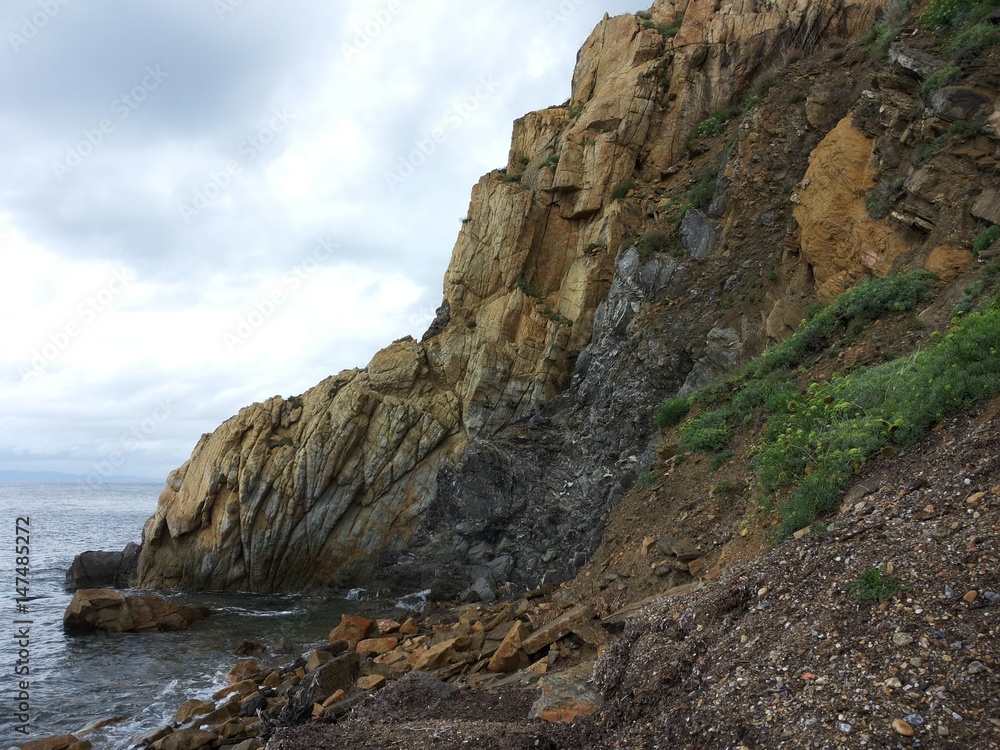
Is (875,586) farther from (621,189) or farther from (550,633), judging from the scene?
(621,189)

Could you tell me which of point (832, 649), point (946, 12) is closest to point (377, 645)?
point (832, 649)

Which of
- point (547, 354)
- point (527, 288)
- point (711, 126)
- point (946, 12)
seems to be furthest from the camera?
point (527, 288)

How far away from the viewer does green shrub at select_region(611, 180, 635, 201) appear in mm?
23609

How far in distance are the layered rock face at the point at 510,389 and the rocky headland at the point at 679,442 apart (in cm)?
12

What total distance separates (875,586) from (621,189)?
67.2 feet

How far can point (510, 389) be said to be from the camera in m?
23.2

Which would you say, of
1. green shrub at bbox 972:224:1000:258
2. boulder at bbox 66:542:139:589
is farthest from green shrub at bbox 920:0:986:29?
boulder at bbox 66:542:139:589

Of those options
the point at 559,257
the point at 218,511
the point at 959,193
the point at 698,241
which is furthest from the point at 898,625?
the point at 218,511

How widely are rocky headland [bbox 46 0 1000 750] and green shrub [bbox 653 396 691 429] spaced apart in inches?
4.1

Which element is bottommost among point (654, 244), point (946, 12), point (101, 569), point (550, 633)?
point (101, 569)

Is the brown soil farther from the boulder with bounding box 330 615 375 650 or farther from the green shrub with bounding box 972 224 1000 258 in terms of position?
the boulder with bounding box 330 615 375 650

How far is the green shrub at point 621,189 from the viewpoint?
2361 centimetres

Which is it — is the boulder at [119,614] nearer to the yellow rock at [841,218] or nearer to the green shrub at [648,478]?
the green shrub at [648,478]

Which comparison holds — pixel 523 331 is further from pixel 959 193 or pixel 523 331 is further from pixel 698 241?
pixel 959 193
